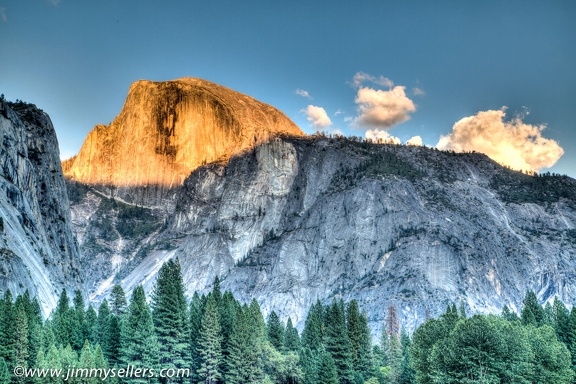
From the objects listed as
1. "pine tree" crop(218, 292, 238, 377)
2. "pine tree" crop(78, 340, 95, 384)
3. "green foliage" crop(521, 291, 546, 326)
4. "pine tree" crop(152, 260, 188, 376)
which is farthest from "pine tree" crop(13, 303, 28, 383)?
"green foliage" crop(521, 291, 546, 326)

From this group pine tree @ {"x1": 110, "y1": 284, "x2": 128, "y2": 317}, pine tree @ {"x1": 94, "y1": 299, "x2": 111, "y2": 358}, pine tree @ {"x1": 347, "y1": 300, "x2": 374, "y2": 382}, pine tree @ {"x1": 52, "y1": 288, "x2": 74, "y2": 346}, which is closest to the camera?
pine tree @ {"x1": 94, "y1": 299, "x2": 111, "y2": 358}

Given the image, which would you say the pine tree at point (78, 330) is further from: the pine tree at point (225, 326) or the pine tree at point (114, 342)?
the pine tree at point (225, 326)

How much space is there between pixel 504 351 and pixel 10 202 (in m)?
91.8

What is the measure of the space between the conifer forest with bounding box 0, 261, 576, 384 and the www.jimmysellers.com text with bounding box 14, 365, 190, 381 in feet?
0.46

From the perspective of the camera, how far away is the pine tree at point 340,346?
3123 inches

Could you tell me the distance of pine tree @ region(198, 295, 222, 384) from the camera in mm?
65062

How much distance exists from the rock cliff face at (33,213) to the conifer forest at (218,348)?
24.8 meters

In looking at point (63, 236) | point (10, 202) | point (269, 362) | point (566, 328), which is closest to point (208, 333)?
point (269, 362)

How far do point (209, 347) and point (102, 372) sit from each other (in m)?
14.6

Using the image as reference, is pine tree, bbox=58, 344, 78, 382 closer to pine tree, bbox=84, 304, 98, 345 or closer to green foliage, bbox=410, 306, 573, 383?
pine tree, bbox=84, 304, 98, 345

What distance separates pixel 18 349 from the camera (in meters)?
57.9

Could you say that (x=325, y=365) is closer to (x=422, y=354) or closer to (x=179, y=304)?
(x=422, y=354)

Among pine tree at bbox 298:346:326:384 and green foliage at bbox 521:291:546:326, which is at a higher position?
green foliage at bbox 521:291:546:326

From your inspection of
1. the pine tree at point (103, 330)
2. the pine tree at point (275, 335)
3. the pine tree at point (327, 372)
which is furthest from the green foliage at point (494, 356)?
the pine tree at point (103, 330)
